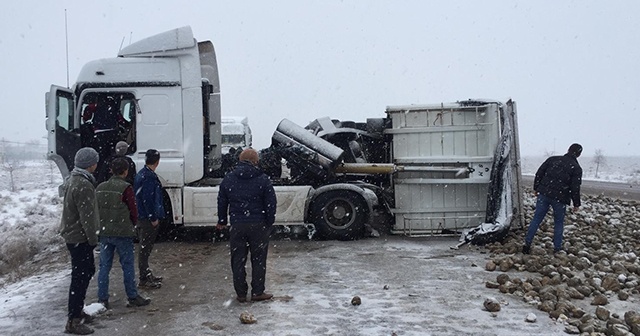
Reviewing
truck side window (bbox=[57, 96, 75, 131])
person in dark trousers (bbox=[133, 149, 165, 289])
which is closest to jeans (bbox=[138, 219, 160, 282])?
person in dark trousers (bbox=[133, 149, 165, 289])

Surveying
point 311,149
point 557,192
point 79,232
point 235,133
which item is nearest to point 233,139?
point 235,133

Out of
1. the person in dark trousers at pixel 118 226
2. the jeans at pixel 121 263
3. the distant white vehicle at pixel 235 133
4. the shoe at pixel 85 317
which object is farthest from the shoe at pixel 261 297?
the distant white vehicle at pixel 235 133

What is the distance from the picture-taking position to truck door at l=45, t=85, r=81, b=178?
900 cm

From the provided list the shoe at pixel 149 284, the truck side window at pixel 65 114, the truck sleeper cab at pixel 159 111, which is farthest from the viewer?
the truck sleeper cab at pixel 159 111

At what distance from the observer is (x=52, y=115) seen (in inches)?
353

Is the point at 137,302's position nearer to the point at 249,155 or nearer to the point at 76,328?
the point at 76,328

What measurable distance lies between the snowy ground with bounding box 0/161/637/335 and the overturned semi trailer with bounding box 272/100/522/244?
70 cm

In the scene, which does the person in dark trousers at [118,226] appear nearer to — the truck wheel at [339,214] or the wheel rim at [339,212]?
the truck wheel at [339,214]

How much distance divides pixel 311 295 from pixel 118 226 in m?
2.21

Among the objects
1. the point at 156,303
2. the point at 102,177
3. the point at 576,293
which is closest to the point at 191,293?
the point at 156,303

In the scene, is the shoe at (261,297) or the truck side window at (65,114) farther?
the truck side window at (65,114)

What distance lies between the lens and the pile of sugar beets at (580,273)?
16.5ft

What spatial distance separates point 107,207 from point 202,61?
6140 millimetres

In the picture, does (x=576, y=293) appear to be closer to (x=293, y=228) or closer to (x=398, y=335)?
(x=398, y=335)
